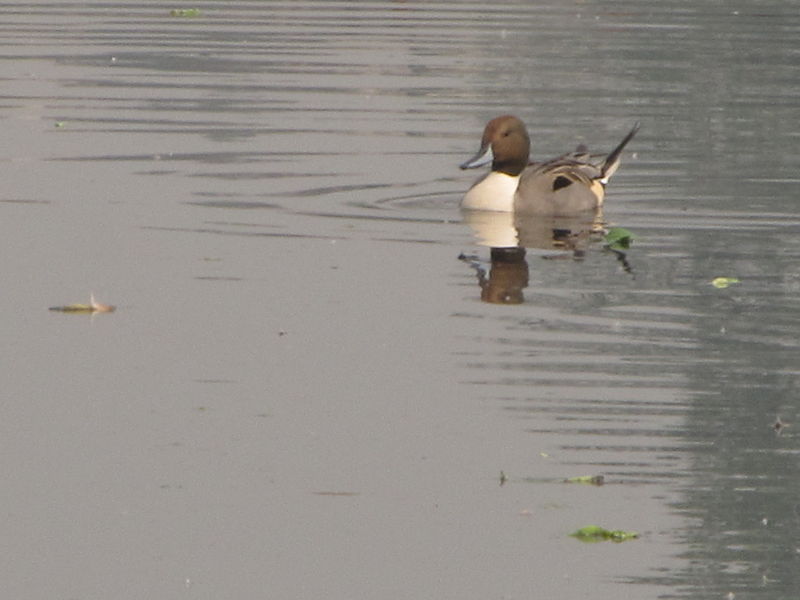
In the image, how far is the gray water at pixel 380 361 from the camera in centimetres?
Result: 829

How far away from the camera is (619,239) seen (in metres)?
16.1

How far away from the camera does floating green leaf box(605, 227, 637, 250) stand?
52.3 feet

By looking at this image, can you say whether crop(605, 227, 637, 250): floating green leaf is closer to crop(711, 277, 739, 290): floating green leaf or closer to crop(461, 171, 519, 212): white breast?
crop(461, 171, 519, 212): white breast

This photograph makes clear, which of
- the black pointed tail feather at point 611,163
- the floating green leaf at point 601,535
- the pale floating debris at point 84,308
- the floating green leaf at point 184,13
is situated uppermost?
the floating green leaf at point 184,13

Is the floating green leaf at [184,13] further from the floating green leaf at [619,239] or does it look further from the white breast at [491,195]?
the floating green leaf at [619,239]

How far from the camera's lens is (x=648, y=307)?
1334cm

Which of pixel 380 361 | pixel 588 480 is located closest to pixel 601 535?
pixel 588 480

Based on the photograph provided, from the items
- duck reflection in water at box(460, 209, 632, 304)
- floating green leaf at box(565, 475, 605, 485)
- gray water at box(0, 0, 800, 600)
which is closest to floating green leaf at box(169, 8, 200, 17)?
gray water at box(0, 0, 800, 600)

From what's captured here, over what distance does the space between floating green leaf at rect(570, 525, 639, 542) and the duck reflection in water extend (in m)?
4.98

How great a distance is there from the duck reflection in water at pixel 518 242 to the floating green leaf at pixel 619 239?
4.7 inches

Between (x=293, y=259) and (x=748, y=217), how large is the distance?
4.16 meters

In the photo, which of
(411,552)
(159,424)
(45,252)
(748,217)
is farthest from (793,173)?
(411,552)

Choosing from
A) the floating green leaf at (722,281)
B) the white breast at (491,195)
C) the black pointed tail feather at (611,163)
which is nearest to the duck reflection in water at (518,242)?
the white breast at (491,195)

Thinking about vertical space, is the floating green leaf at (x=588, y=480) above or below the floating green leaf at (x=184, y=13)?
below
